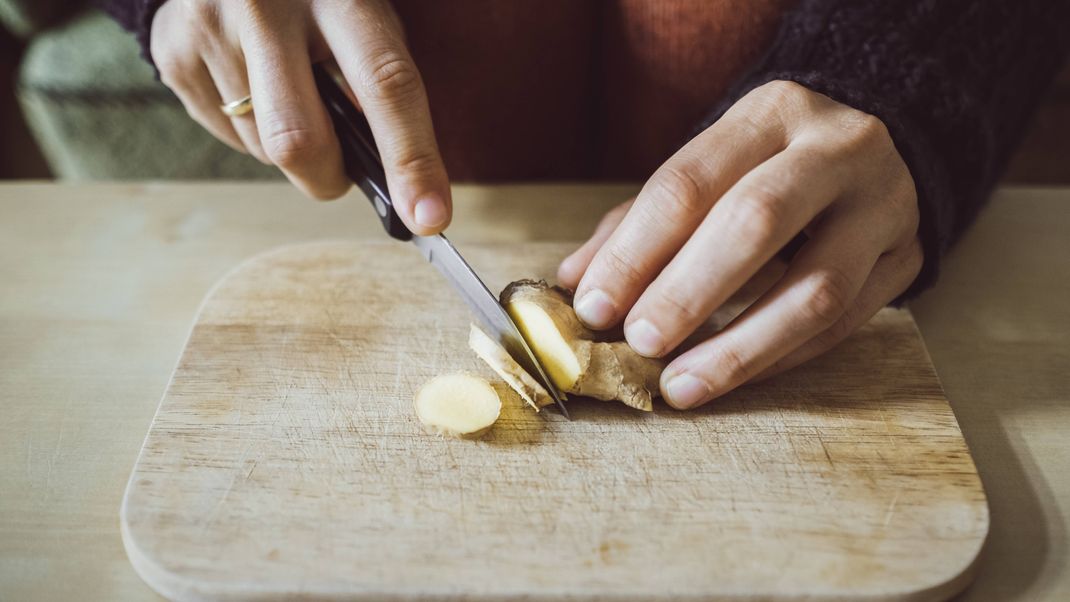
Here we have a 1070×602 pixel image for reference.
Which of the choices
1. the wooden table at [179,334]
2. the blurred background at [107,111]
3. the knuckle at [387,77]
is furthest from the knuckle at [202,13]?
the blurred background at [107,111]

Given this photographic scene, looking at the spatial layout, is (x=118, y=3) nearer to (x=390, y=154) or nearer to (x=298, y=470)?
(x=390, y=154)

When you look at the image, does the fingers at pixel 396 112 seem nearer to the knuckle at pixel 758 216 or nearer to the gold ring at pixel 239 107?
the gold ring at pixel 239 107

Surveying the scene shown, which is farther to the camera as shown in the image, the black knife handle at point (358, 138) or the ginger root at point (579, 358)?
the black knife handle at point (358, 138)

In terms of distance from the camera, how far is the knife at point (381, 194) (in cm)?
98

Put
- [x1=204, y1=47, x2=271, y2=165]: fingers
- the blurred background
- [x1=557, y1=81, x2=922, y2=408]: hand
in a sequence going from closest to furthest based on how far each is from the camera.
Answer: [x1=557, y1=81, x2=922, y2=408]: hand → [x1=204, y1=47, x2=271, y2=165]: fingers → the blurred background

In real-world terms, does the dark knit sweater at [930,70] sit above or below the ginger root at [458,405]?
above

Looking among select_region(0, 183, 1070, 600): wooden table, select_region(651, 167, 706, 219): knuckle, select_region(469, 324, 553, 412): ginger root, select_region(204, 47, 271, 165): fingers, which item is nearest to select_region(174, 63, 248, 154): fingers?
select_region(204, 47, 271, 165): fingers

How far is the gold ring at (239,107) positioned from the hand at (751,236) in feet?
1.75

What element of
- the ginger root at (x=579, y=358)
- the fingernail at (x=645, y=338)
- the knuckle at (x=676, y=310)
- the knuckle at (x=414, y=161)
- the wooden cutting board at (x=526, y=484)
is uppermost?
the knuckle at (x=414, y=161)

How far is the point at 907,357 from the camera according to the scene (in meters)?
1.01

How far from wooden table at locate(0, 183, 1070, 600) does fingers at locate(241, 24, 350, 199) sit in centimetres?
31

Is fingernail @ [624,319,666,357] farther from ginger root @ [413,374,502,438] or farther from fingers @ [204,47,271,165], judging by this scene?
fingers @ [204,47,271,165]

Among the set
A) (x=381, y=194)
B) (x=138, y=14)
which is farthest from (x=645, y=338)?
(x=138, y=14)

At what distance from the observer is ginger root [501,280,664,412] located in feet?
2.98
